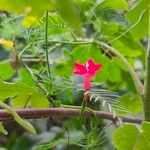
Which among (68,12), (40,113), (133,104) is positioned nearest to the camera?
(68,12)

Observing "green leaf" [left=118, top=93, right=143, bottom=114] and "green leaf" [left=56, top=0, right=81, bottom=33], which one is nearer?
"green leaf" [left=56, top=0, right=81, bottom=33]

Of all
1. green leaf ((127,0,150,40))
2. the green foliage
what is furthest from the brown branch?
green leaf ((127,0,150,40))

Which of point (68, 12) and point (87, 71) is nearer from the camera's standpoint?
point (68, 12)

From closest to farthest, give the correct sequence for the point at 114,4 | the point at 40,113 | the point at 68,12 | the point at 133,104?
the point at 68,12 → the point at 40,113 → the point at 114,4 → the point at 133,104

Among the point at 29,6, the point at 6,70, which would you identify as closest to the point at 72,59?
the point at 6,70

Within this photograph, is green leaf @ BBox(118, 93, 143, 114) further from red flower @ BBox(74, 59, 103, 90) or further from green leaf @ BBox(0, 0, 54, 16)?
green leaf @ BBox(0, 0, 54, 16)

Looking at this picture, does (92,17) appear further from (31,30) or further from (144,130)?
(144,130)

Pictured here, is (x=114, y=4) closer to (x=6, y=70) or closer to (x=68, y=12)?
(x=6, y=70)

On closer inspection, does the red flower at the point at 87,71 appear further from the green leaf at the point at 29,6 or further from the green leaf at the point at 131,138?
the green leaf at the point at 29,6

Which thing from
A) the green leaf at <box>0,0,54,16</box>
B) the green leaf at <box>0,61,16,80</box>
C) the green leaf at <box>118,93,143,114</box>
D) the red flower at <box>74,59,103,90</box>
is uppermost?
the green leaf at <box>0,0,54,16</box>
